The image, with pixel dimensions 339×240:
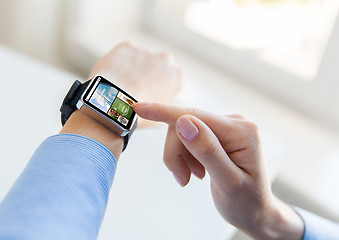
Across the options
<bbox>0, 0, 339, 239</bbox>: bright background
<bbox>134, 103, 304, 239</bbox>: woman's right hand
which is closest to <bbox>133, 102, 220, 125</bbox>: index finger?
Answer: <bbox>134, 103, 304, 239</bbox>: woman's right hand

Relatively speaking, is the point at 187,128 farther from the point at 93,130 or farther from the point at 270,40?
the point at 270,40

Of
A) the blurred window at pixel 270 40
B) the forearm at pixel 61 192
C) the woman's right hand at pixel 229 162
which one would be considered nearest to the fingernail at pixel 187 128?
the woman's right hand at pixel 229 162

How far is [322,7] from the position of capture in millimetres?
1115

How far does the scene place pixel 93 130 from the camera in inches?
25.8

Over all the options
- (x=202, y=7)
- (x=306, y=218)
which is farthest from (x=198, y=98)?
(x=306, y=218)

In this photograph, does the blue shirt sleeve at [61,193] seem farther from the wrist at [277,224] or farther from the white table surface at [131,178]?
the wrist at [277,224]

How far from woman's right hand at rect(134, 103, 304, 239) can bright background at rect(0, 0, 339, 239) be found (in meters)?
0.26

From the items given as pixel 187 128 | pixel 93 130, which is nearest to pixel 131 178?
pixel 93 130

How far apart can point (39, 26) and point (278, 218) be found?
38.5 inches

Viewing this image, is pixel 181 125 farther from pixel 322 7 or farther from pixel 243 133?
pixel 322 7

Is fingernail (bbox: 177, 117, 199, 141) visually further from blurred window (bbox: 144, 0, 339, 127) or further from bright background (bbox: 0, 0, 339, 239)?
blurred window (bbox: 144, 0, 339, 127)

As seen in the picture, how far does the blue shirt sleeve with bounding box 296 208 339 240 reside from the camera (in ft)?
2.34

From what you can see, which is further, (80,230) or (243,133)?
(243,133)

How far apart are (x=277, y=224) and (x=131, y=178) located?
0.88 feet
